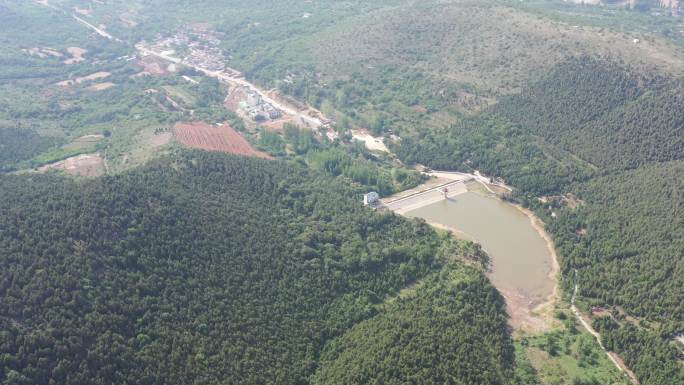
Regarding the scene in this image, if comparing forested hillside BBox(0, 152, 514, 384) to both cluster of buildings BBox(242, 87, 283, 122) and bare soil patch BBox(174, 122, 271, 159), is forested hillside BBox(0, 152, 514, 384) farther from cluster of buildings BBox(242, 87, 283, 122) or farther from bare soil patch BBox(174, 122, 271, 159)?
cluster of buildings BBox(242, 87, 283, 122)

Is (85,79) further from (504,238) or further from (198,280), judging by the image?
(504,238)

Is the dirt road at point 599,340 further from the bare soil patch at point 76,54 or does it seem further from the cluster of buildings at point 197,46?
the bare soil patch at point 76,54

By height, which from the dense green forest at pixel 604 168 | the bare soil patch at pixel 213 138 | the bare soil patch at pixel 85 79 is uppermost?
the dense green forest at pixel 604 168

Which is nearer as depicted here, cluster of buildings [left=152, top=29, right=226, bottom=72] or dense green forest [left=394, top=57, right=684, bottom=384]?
dense green forest [left=394, top=57, right=684, bottom=384]

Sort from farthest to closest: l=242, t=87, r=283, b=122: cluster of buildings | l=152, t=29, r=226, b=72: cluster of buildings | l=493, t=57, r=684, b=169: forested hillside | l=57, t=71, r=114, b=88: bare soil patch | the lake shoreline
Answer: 1. l=152, t=29, r=226, b=72: cluster of buildings
2. l=57, t=71, r=114, b=88: bare soil patch
3. l=242, t=87, r=283, b=122: cluster of buildings
4. l=493, t=57, r=684, b=169: forested hillside
5. the lake shoreline

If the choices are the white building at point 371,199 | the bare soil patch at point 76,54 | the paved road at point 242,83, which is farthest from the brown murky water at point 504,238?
the bare soil patch at point 76,54

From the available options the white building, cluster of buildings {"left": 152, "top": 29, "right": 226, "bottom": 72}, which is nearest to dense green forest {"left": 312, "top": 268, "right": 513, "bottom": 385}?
the white building

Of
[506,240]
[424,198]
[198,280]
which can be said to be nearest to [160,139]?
[424,198]

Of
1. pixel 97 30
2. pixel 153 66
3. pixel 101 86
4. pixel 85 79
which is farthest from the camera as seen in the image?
pixel 97 30
